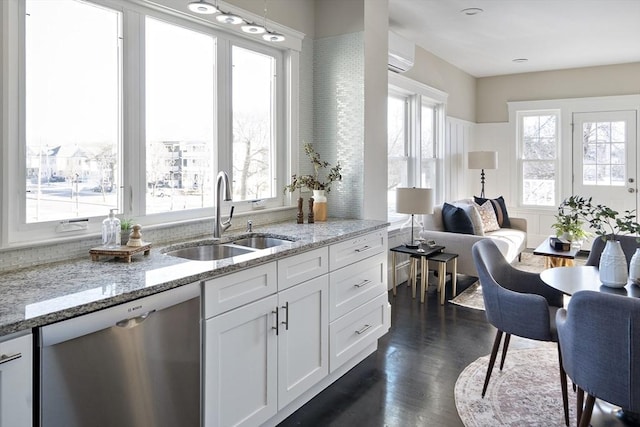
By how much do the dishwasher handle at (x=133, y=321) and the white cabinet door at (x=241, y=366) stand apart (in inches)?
12.7

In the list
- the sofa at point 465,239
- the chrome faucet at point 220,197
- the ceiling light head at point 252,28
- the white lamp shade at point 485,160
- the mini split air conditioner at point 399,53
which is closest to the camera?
the ceiling light head at point 252,28

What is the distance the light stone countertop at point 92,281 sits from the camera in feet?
4.47

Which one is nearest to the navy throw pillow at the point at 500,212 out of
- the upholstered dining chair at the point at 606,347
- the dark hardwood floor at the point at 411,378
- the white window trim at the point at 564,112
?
the white window trim at the point at 564,112

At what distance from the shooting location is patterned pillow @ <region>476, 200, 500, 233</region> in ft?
19.6

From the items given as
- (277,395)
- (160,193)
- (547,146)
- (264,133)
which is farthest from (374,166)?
(547,146)

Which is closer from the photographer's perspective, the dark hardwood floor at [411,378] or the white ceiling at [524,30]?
the dark hardwood floor at [411,378]

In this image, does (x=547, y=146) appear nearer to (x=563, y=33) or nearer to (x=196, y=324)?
(x=563, y=33)

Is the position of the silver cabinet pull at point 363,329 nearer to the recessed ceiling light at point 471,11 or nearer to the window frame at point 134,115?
the window frame at point 134,115

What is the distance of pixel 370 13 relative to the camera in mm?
3506

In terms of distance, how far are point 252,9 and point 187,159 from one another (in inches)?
44.1

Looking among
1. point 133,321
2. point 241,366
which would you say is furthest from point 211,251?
point 133,321

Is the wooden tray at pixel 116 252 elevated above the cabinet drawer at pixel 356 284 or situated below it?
above

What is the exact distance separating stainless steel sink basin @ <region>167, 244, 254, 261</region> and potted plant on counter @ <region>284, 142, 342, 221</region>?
88cm

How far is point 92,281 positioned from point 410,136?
4430mm
